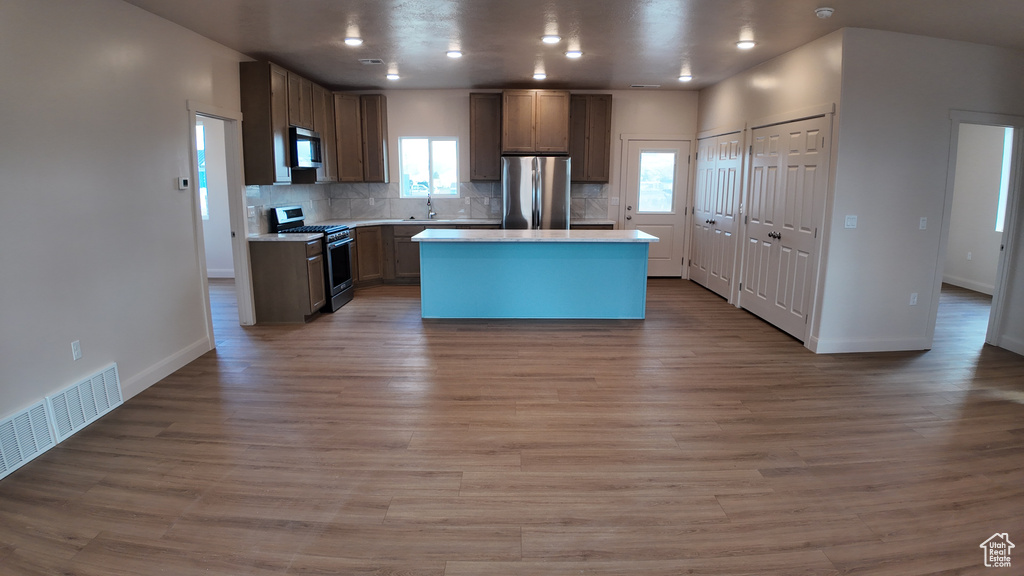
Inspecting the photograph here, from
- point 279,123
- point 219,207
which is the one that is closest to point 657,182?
point 279,123

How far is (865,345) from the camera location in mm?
4711

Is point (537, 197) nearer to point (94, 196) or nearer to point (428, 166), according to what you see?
point (428, 166)

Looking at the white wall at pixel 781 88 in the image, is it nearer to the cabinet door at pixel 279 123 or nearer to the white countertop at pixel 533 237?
the white countertop at pixel 533 237

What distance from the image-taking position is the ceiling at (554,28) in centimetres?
371

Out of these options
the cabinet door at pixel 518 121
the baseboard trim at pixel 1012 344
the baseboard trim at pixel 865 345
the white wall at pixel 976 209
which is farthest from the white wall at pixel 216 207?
the white wall at pixel 976 209

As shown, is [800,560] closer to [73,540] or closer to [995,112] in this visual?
[73,540]

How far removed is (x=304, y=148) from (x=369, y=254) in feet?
5.76

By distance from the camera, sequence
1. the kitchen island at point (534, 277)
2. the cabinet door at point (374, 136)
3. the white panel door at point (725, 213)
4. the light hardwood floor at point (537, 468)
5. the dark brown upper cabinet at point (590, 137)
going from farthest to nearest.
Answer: the dark brown upper cabinet at point (590, 137), the cabinet door at point (374, 136), the white panel door at point (725, 213), the kitchen island at point (534, 277), the light hardwood floor at point (537, 468)

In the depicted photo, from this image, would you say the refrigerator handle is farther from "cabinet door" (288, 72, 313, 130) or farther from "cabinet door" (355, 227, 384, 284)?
"cabinet door" (288, 72, 313, 130)

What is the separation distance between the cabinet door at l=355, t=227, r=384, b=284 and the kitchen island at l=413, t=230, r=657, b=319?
1.90 metres

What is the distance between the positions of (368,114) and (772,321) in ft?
18.5

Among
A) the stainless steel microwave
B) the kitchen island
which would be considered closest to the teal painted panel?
the kitchen island

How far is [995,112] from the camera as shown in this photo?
4523mm

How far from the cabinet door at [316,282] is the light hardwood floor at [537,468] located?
3.19 feet
